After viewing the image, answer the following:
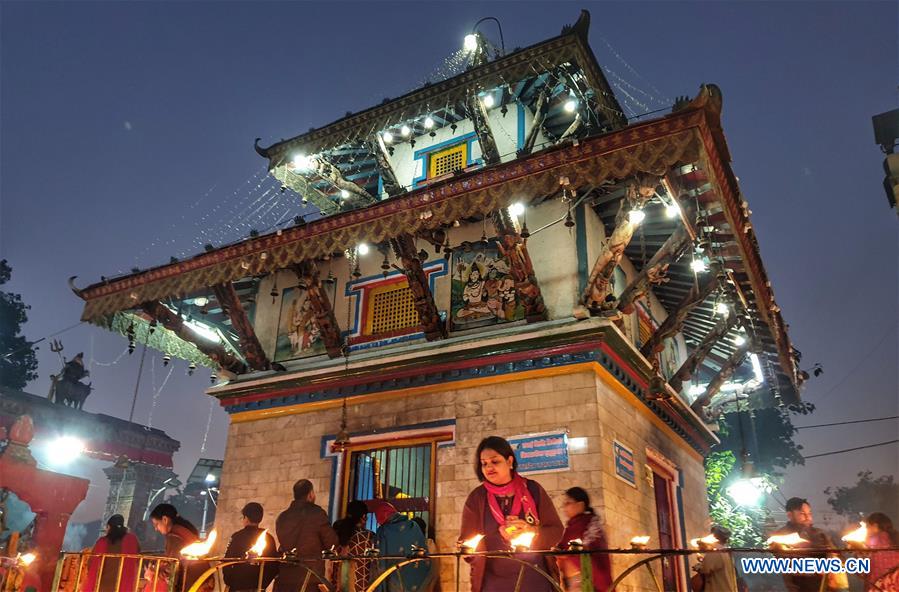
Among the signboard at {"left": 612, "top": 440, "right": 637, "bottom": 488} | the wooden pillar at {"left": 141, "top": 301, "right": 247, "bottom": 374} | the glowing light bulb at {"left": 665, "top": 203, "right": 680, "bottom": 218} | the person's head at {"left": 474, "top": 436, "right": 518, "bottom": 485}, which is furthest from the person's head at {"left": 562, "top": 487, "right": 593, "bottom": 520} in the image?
the wooden pillar at {"left": 141, "top": 301, "right": 247, "bottom": 374}

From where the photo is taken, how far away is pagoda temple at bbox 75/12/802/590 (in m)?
9.18

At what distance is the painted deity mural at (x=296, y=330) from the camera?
41.6ft

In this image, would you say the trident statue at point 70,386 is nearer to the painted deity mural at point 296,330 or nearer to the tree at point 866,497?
the painted deity mural at point 296,330

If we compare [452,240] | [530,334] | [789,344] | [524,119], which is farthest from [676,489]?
[524,119]

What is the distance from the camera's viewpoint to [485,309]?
35.8 feet

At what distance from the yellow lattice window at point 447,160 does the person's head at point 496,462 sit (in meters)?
8.24

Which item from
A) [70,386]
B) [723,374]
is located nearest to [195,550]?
[723,374]

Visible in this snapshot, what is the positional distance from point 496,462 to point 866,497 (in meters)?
80.2

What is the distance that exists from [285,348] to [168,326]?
231cm

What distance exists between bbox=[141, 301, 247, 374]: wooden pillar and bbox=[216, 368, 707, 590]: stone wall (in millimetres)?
1379

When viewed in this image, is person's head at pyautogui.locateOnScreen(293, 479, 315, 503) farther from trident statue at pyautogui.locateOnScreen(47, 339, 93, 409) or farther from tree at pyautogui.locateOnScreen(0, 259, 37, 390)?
tree at pyautogui.locateOnScreen(0, 259, 37, 390)

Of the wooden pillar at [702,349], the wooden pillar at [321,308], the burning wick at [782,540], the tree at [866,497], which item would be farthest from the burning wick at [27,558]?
the tree at [866,497]

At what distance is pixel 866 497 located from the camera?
6888 centimetres

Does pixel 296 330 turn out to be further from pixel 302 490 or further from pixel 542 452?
pixel 302 490
